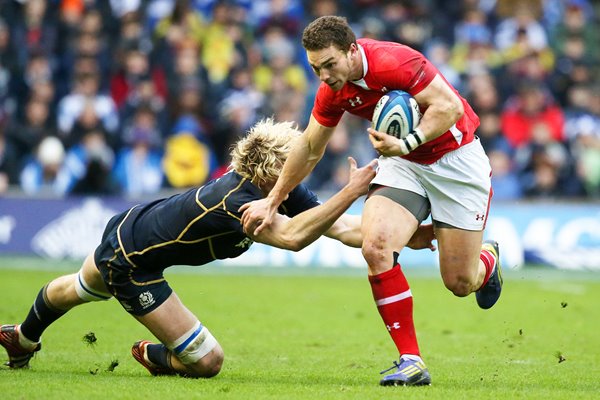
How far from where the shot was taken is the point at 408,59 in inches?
278

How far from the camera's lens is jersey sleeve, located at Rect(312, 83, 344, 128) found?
732 centimetres

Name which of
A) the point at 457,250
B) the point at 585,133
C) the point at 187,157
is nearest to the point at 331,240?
the point at 187,157

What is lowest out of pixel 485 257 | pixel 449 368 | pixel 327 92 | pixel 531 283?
pixel 531 283

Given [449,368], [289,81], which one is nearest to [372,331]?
[449,368]

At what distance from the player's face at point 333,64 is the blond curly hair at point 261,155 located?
0.66 meters

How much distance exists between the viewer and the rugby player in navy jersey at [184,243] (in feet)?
23.4

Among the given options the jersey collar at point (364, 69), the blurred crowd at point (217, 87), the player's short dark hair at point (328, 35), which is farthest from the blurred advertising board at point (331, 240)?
the player's short dark hair at point (328, 35)

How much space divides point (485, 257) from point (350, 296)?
206 inches

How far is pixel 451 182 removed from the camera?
7656mm

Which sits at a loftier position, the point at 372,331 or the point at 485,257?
the point at 485,257

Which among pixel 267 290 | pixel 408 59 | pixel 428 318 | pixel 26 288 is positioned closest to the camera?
pixel 408 59

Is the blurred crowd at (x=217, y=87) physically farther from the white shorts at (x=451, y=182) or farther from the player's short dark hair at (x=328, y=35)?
the player's short dark hair at (x=328, y=35)

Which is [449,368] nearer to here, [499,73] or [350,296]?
[350,296]

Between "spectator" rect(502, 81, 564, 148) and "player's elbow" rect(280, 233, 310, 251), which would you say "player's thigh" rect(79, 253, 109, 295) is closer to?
"player's elbow" rect(280, 233, 310, 251)
